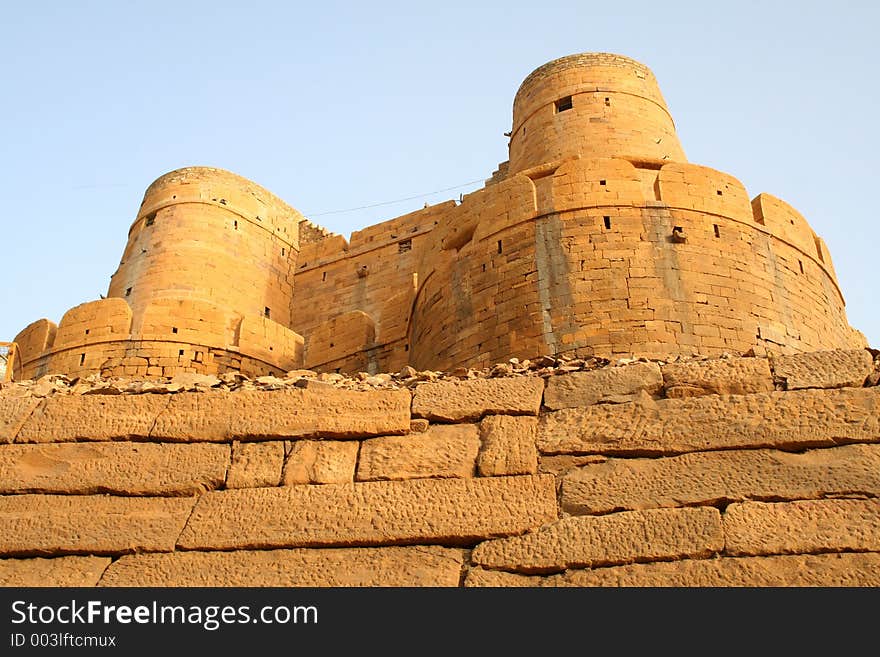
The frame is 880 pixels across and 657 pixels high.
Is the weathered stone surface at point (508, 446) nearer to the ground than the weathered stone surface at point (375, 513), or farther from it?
farther from it

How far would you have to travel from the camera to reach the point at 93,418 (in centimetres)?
619

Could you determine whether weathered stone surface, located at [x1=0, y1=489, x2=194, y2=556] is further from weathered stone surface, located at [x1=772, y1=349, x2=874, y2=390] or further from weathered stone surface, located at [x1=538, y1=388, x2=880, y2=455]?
weathered stone surface, located at [x1=772, y1=349, x2=874, y2=390]

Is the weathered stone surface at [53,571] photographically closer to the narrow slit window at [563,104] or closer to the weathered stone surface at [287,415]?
the weathered stone surface at [287,415]

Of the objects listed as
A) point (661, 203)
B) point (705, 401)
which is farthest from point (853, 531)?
point (661, 203)

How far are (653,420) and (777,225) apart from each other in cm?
662

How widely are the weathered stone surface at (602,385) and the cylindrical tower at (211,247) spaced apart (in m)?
10.9

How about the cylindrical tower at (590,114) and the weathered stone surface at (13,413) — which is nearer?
the weathered stone surface at (13,413)

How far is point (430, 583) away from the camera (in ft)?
15.9

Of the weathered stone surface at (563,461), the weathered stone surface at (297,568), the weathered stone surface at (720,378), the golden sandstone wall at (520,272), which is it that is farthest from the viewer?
the golden sandstone wall at (520,272)

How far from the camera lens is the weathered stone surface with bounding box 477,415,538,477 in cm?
542

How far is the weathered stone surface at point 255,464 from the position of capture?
562 centimetres

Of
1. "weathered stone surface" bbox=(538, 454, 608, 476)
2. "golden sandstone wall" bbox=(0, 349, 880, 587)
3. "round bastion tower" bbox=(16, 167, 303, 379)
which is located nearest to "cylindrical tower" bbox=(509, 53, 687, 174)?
"round bastion tower" bbox=(16, 167, 303, 379)

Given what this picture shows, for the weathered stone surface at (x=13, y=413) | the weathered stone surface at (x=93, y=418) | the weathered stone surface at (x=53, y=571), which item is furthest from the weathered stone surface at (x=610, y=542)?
the weathered stone surface at (x=13, y=413)
